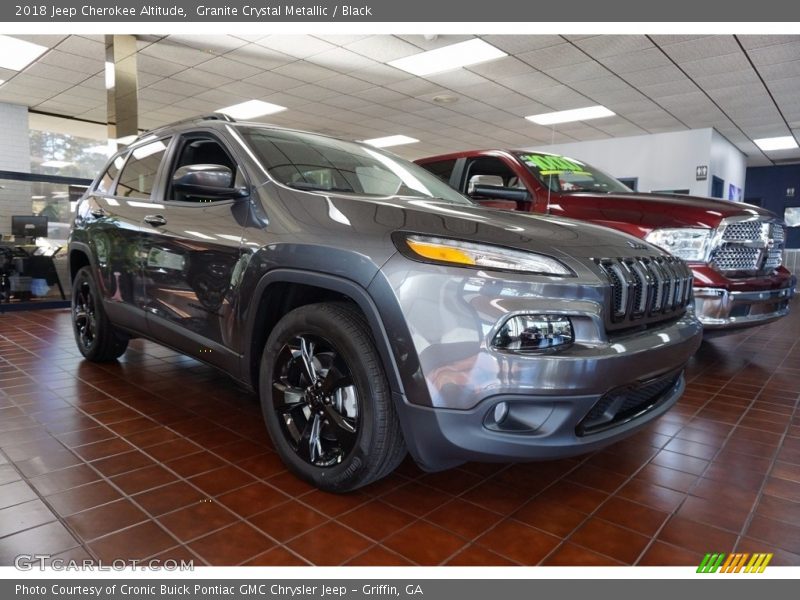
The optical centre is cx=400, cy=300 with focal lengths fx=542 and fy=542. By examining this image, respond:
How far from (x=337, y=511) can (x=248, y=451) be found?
2.12 ft

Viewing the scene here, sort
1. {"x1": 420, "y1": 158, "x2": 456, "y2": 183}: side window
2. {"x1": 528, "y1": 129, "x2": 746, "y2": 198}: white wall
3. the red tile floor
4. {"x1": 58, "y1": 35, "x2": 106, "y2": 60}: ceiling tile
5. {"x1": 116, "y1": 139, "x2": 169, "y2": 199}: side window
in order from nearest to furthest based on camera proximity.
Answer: the red tile floor → {"x1": 116, "y1": 139, "x2": 169, "y2": 199}: side window → {"x1": 420, "y1": 158, "x2": 456, "y2": 183}: side window → {"x1": 58, "y1": 35, "x2": 106, "y2": 60}: ceiling tile → {"x1": 528, "y1": 129, "x2": 746, "y2": 198}: white wall

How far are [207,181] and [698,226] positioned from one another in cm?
292

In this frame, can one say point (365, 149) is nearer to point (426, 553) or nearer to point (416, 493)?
point (416, 493)

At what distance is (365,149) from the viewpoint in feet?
8.98

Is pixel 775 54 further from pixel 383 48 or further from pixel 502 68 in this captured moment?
pixel 383 48

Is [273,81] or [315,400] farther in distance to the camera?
[273,81]

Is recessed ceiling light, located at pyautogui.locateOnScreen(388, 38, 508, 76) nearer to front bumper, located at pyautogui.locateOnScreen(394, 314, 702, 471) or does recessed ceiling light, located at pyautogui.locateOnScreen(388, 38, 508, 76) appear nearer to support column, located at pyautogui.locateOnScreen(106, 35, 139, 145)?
support column, located at pyautogui.locateOnScreen(106, 35, 139, 145)

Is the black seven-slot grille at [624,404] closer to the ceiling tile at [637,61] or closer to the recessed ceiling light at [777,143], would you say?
the ceiling tile at [637,61]

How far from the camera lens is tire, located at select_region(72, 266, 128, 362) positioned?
3.36 metres

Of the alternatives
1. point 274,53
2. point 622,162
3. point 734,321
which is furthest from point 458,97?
point 734,321

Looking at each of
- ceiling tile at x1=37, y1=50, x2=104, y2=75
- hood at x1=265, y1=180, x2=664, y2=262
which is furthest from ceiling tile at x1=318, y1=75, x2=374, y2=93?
hood at x1=265, y1=180, x2=664, y2=262

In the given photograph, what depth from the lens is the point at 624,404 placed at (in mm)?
1766

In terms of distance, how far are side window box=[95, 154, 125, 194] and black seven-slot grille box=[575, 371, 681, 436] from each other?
3032 mm

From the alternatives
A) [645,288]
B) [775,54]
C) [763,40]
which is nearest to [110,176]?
[645,288]
